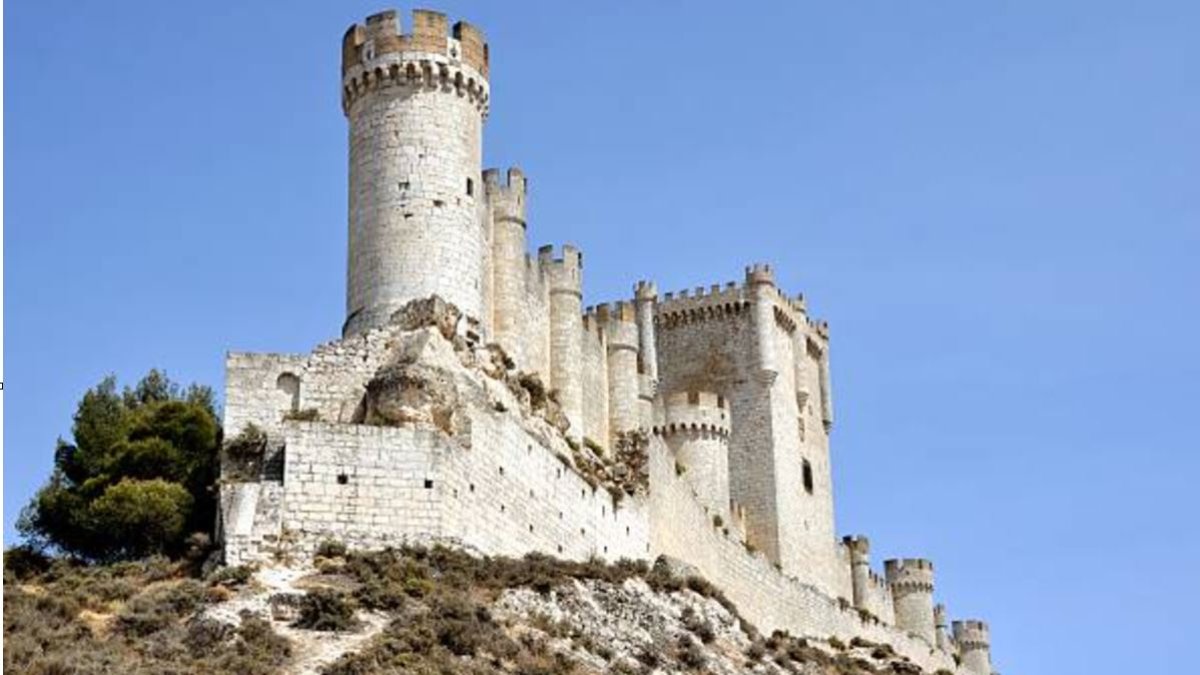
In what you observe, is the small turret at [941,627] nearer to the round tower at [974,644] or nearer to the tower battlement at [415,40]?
the round tower at [974,644]

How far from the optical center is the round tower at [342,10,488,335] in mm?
46750

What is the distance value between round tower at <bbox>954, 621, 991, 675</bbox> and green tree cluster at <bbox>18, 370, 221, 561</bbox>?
152 feet

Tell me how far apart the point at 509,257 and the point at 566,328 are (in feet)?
12.8

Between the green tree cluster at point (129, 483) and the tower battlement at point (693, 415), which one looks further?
the tower battlement at point (693, 415)

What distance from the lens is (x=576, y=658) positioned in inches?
1501

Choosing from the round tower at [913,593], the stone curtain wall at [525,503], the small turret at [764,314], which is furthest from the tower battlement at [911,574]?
the stone curtain wall at [525,503]

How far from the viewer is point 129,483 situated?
42.0 meters

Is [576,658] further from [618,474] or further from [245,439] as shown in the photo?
[618,474]

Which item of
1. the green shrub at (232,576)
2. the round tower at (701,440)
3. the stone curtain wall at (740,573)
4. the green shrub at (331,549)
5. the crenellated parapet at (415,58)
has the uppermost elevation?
the crenellated parapet at (415,58)

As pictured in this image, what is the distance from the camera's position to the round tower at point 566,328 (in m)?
54.3

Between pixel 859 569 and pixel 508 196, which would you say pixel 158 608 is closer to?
pixel 508 196

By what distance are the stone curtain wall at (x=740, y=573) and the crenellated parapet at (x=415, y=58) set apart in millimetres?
11361

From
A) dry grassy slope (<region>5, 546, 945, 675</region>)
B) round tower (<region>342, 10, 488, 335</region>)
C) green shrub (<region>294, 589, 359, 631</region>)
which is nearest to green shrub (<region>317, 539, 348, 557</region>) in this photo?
dry grassy slope (<region>5, 546, 945, 675</region>)

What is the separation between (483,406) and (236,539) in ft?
24.8
